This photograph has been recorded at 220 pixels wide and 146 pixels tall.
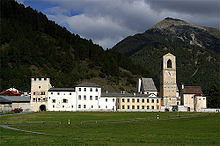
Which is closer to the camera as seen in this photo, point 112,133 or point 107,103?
point 112,133

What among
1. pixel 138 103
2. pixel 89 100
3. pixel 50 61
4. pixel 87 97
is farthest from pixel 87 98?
pixel 50 61

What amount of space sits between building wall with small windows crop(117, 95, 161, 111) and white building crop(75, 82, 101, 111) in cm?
742

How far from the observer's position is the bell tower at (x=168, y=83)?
3870 inches

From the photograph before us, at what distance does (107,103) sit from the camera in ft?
295

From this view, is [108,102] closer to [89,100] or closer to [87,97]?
[89,100]

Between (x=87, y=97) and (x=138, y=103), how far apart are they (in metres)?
16.5

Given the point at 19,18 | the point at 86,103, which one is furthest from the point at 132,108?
the point at 19,18

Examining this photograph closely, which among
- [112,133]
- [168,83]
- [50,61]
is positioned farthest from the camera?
[50,61]

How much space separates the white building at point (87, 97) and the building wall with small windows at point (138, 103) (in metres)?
7.42

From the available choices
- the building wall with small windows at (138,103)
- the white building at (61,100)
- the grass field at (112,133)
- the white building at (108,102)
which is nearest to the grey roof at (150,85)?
the building wall with small windows at (138,103)

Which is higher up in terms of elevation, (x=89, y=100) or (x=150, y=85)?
(x=150, y=85)

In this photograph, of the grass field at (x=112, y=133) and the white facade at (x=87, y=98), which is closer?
the grass field at (x=112, y=133)

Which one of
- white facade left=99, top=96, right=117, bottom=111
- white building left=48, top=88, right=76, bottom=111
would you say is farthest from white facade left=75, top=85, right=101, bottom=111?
white building left=48, top=88, right=76, bottom=111

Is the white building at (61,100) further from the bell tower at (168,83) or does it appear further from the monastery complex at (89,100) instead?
the bell tower at (168,83)
